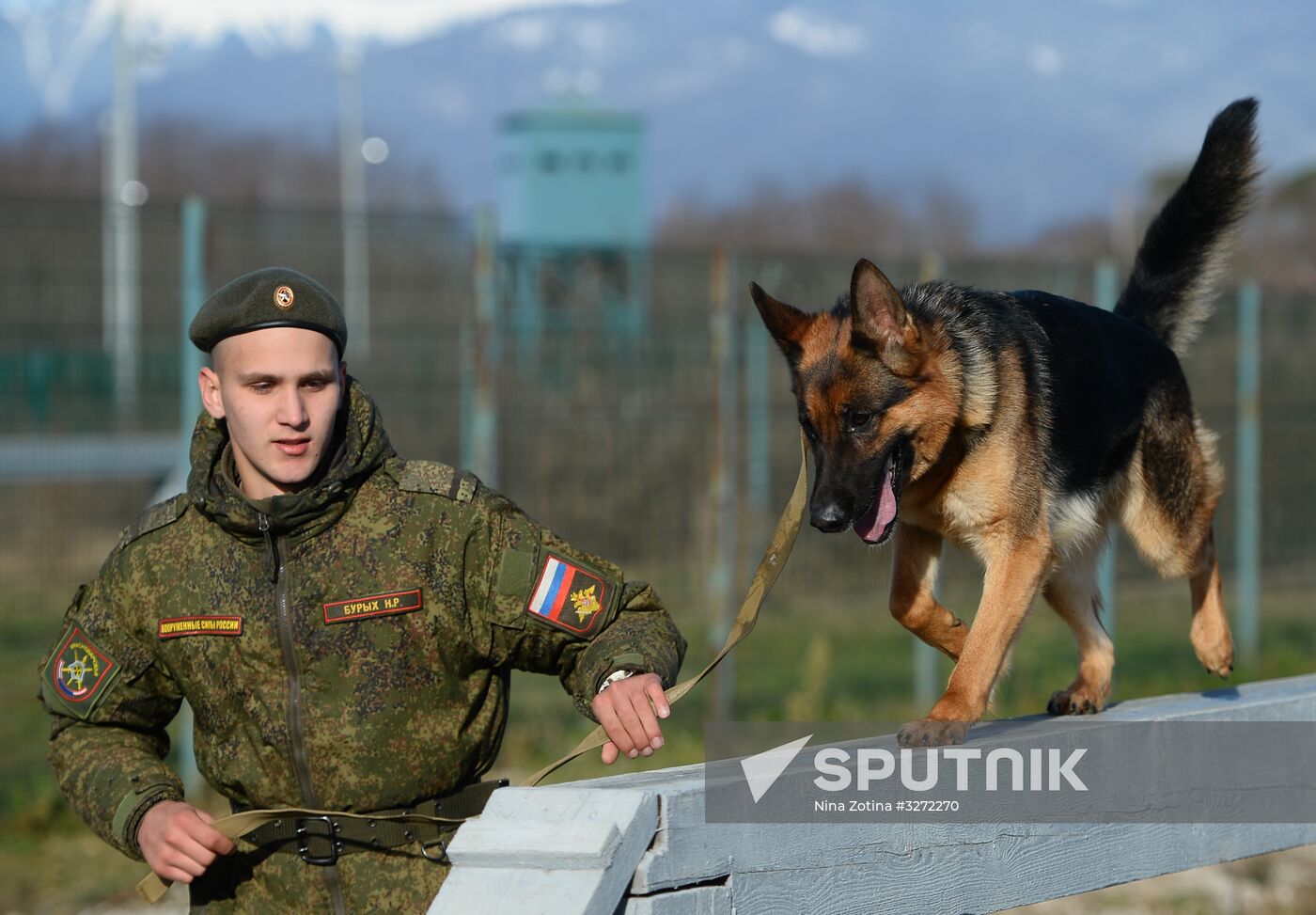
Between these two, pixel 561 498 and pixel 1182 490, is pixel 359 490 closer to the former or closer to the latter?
pixel 1182 490

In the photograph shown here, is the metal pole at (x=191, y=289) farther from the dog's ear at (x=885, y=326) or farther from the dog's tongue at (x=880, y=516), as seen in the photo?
→ the dog's tongue at (x=880, y=516)

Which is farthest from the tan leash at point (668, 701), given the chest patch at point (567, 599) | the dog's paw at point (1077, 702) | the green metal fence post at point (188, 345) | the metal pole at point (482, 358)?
the metal pole at point (482, 358)

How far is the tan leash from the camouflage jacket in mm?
67

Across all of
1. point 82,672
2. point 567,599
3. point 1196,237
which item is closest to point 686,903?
point 567,599

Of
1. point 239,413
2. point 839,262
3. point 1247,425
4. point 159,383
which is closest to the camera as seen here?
point 239,413

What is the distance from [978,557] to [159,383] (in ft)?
17.7

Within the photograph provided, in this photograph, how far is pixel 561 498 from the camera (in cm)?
855

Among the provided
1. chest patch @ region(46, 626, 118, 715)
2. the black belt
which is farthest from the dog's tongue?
chest patch @ region(46, 626, 118, 715)

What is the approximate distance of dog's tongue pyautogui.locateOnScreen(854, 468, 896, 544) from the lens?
3.20 meters

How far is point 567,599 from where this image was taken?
9.84 ft

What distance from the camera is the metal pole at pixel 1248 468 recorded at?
1073 centimetres

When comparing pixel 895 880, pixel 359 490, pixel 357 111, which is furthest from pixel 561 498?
pixel 357 111

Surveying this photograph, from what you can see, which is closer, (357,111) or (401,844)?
(401,844)

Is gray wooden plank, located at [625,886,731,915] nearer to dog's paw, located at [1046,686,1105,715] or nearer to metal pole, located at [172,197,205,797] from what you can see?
dog's paw, located at [1046,686,1105,715]
